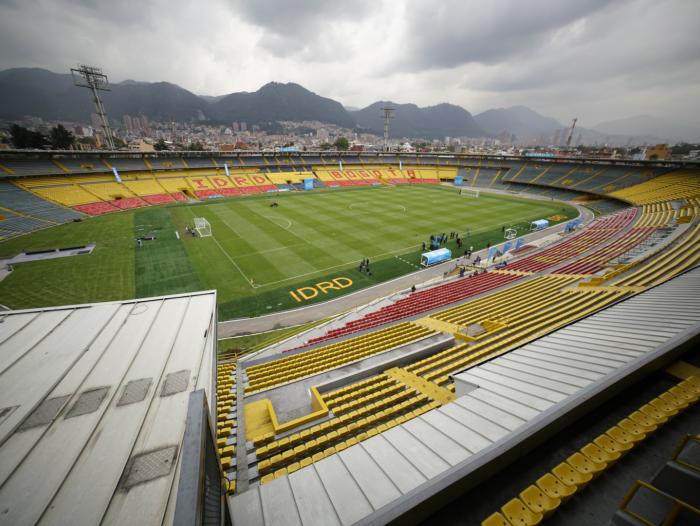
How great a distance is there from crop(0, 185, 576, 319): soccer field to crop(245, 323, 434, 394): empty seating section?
866 centimetres

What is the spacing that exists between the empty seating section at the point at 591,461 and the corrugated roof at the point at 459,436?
20.5 inches

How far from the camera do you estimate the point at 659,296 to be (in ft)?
34.4

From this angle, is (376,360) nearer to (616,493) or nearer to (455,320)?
(455,320)

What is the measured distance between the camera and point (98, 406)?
5133 millimetres

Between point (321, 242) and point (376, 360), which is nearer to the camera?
point (376, 360)

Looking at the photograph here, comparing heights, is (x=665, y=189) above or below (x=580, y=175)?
below

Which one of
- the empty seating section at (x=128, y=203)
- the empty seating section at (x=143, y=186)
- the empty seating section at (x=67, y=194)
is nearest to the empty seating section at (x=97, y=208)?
the empty seating section at (x=128, y=203)

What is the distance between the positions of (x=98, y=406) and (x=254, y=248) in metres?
27.7

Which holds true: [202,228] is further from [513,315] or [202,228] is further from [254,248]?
[513,315]

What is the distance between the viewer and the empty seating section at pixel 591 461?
3.49m

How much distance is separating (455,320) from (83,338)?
563 inches

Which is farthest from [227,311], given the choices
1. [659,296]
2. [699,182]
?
[699,182]

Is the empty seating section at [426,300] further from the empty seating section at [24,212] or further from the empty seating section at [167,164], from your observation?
the empty seating section at [167,164]

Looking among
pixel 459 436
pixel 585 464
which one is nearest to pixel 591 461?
pixel 585 464
